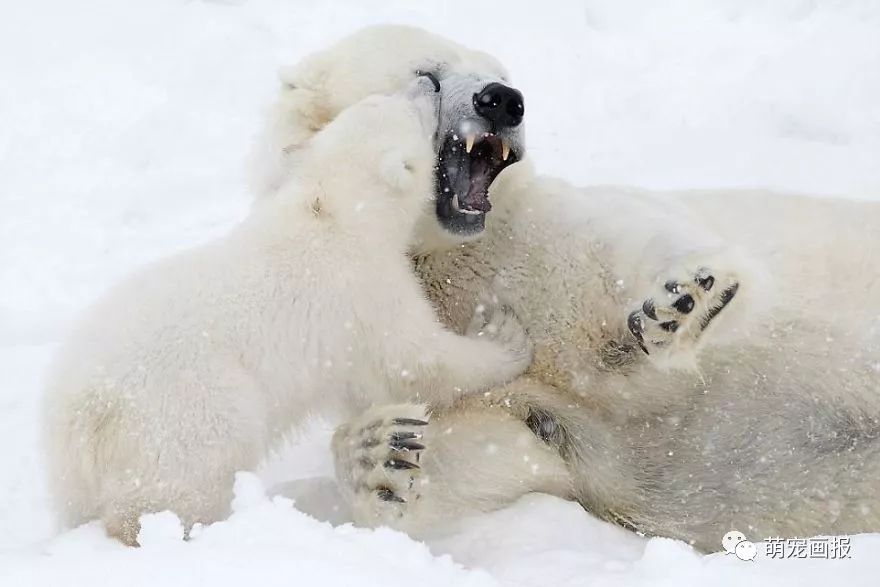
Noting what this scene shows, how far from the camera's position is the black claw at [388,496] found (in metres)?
2.66

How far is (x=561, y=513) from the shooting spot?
277 cm

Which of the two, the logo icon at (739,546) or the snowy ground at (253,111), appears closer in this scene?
the logo icon at (739,546)

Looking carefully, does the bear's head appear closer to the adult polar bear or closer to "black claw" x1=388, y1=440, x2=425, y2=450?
the adult polar bear

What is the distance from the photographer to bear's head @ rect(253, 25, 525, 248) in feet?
10.8

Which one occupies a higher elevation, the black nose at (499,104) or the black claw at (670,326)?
the black nose at (499,104)

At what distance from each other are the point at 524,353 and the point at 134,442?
47.4 inches

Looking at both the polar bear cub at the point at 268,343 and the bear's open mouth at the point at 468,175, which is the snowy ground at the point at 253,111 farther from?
the bear's open mouth at the point at 468,175

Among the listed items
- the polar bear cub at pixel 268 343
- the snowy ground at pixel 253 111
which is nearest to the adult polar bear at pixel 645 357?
the polar bear cub at pixel 268 343

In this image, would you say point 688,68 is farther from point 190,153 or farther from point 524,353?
point 524,353

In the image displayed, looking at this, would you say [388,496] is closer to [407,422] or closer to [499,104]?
[407,422]

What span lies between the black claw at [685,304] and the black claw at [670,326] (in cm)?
4

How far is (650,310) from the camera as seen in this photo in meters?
2.79

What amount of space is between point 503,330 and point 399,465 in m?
0.66

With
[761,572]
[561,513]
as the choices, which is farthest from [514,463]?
[761,572]
